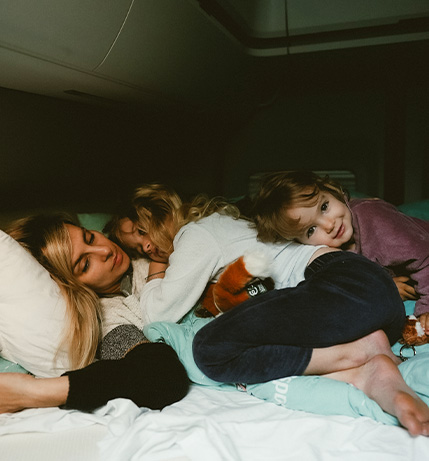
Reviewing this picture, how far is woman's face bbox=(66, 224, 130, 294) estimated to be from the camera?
1324 millimetres

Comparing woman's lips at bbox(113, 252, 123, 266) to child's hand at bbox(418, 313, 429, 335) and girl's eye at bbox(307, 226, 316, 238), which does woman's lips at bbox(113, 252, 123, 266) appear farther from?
child's hand at bbox(418, 313, 429, 335)

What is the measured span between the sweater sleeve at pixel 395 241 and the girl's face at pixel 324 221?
5 centimetres

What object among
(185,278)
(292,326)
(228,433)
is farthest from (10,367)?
(292,326)

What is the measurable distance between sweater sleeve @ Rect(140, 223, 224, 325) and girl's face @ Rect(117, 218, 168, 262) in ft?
0.67

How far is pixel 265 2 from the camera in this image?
1.92 metres

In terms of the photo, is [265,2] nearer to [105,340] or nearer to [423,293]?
[423,293]

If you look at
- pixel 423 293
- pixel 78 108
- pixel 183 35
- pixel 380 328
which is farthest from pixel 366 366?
pixel 78 108

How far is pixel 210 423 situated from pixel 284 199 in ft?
2.30

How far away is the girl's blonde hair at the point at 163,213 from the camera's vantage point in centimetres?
146

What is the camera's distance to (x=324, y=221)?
1.31 meters

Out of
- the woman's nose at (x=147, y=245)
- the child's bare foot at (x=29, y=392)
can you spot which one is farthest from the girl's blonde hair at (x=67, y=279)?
the woman's nose at (x=147, y=245)

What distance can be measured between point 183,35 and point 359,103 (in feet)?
4.40

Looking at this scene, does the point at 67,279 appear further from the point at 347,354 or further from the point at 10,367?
the point at 347,354

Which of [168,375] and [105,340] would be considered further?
[105,340]
